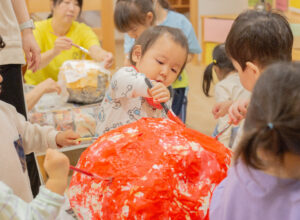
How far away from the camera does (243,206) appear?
2.17ft

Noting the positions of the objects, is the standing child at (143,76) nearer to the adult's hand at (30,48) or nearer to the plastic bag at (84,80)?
the adult's hand at (30,48)

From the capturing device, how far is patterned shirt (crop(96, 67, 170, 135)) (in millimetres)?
1183

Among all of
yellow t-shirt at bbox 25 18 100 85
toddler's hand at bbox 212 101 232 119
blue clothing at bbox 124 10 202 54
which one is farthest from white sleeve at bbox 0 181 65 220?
yellow t-shirt at bbox 25 18 100 85

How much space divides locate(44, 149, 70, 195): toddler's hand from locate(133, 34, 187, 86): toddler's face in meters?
0.64

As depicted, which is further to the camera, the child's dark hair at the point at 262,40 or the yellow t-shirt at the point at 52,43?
the yellow t-shirt at the point at 52,43

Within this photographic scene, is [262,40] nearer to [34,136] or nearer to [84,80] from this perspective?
[34,136]

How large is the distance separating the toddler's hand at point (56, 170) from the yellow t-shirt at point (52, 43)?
5.65 ft

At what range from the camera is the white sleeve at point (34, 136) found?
1.00 meters

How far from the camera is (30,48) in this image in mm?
1275

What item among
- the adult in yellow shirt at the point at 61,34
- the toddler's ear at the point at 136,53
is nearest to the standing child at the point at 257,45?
the toddler's ear at the point at 136,53

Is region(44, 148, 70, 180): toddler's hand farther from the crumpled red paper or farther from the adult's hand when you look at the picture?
the adult's hand

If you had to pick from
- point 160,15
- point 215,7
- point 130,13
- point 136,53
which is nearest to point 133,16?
point 130,13

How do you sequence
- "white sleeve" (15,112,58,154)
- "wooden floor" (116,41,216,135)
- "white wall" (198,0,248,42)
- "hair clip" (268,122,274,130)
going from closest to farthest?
"hair clip" (268,122,274,130) < "white sleeve" (15,112,58,154) < "wooden floor" (116,41,216,135) < "white wall" (198,0,248,42)

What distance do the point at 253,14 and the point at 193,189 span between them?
538mm
